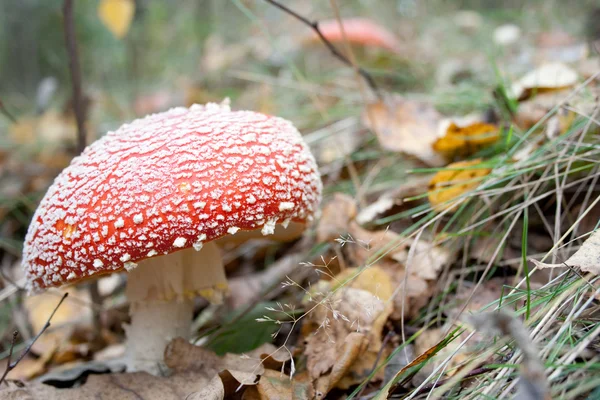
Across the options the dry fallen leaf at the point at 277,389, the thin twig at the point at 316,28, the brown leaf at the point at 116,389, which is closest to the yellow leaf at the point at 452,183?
the thin twig at the point at 316,28

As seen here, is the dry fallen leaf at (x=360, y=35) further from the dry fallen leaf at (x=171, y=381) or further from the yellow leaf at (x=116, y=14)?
the dry fallen leaf at (x=171, y=381)

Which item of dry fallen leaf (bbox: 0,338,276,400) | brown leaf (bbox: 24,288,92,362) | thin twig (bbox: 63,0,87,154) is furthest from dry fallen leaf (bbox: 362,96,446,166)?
brown leaf (bbox: 24,288,92,362)

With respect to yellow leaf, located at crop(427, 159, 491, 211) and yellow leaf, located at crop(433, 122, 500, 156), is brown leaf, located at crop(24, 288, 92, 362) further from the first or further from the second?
yellow leaf, located at crop(433, 122, 500, 156)

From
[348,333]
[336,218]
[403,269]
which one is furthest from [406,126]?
[348,333]

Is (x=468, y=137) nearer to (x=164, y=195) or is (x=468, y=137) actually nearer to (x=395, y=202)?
(x=395, y=202)

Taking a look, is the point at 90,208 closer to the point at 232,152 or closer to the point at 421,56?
the point at 232,152

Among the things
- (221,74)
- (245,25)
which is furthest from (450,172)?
(245,25)

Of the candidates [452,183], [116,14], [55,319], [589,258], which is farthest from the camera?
[116,14]
